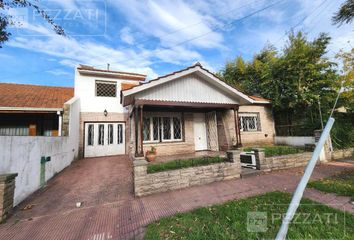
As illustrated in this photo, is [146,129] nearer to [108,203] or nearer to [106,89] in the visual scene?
[106,89]

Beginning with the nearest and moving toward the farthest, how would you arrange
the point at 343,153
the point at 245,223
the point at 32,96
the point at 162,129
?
the point at 245,223, the point at 343,153, the point at 162,129, the point at 32,96

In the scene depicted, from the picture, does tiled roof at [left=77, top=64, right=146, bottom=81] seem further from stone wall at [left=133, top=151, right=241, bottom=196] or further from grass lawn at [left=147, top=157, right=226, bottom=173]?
grass lawn at [left=147, top=157, right=226, bottom=173]

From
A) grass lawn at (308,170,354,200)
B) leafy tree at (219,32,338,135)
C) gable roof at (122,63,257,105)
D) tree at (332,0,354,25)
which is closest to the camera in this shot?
grass lawn at (308,170,354,200)

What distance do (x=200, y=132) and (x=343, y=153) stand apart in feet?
25.1

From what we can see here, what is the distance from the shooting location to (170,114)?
10.5 metres

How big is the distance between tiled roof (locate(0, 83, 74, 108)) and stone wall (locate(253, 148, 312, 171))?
1073 centimetres

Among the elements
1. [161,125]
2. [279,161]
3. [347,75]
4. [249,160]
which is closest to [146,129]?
[161,125]

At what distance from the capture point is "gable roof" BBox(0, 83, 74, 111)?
362 inches

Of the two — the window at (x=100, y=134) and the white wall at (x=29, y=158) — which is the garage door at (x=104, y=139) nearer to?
the window at (x=100, y=134)

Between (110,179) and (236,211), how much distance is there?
4.98 meters

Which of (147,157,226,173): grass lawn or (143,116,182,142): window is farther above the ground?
(143,116,182,142): window

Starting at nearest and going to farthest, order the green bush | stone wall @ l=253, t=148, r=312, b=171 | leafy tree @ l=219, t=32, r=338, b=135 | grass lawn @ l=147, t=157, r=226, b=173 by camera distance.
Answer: grass lawn @ l=147, t=157, r=226, b=173 → stone wall @ l=253, t=148, r=312, b=171 → the green bush → leafy tree @ l=219, t=32, r=338, b=135

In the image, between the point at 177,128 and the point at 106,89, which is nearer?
the point at 177,128

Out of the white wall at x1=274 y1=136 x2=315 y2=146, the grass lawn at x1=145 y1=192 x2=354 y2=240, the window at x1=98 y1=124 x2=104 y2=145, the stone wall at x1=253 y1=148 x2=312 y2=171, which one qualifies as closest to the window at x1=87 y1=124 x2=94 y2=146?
the window at x1=98 y1=124 x2=104 y2=145
